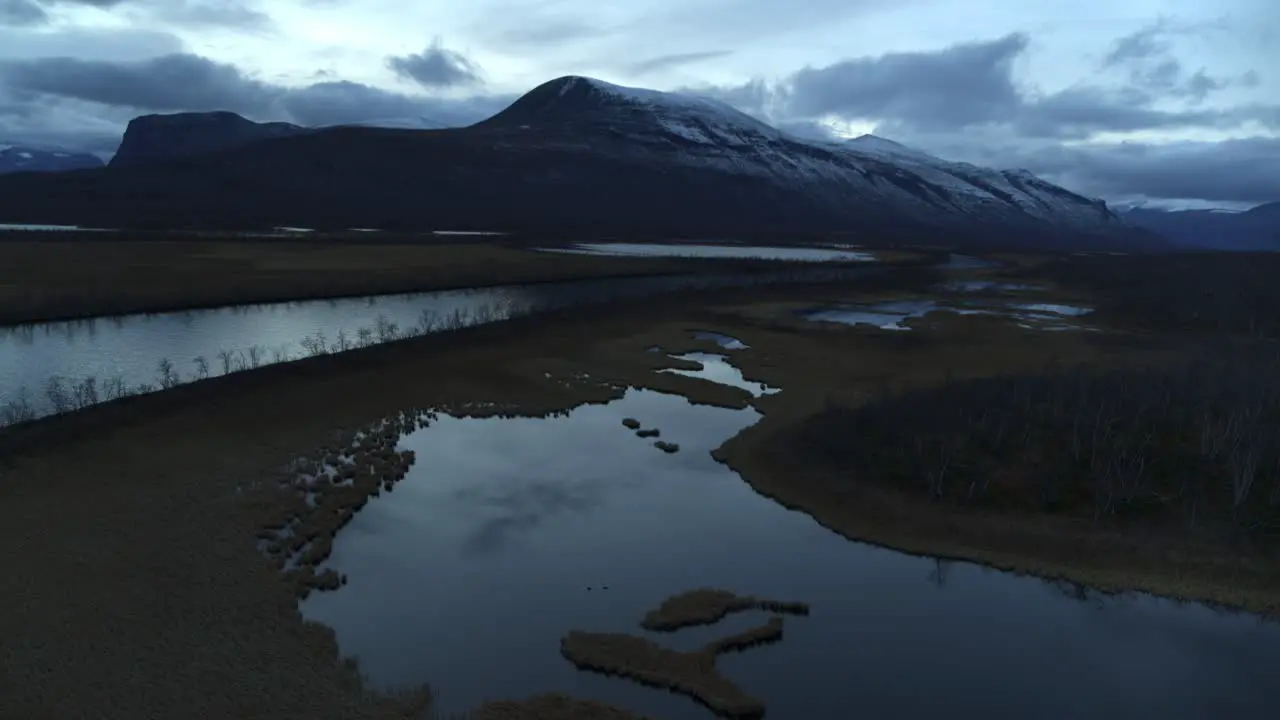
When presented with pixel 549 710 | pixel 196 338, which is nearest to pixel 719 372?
pixel 549 710

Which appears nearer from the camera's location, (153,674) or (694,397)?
(153,674)

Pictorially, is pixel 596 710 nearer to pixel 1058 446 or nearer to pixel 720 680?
pixel 720 680

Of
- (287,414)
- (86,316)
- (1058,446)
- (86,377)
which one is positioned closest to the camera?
(1058,446)

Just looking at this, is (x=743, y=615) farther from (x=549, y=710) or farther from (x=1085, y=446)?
(x=1085, y=446)

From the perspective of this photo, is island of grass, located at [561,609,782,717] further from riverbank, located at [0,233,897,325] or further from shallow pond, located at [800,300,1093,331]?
riverbank, located at [0,233,897,325]

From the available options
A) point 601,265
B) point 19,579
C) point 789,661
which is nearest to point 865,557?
point 789,661

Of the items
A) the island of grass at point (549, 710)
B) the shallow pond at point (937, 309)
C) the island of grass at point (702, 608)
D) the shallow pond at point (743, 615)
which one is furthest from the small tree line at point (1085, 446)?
the shallow pond at point (937, 309)
